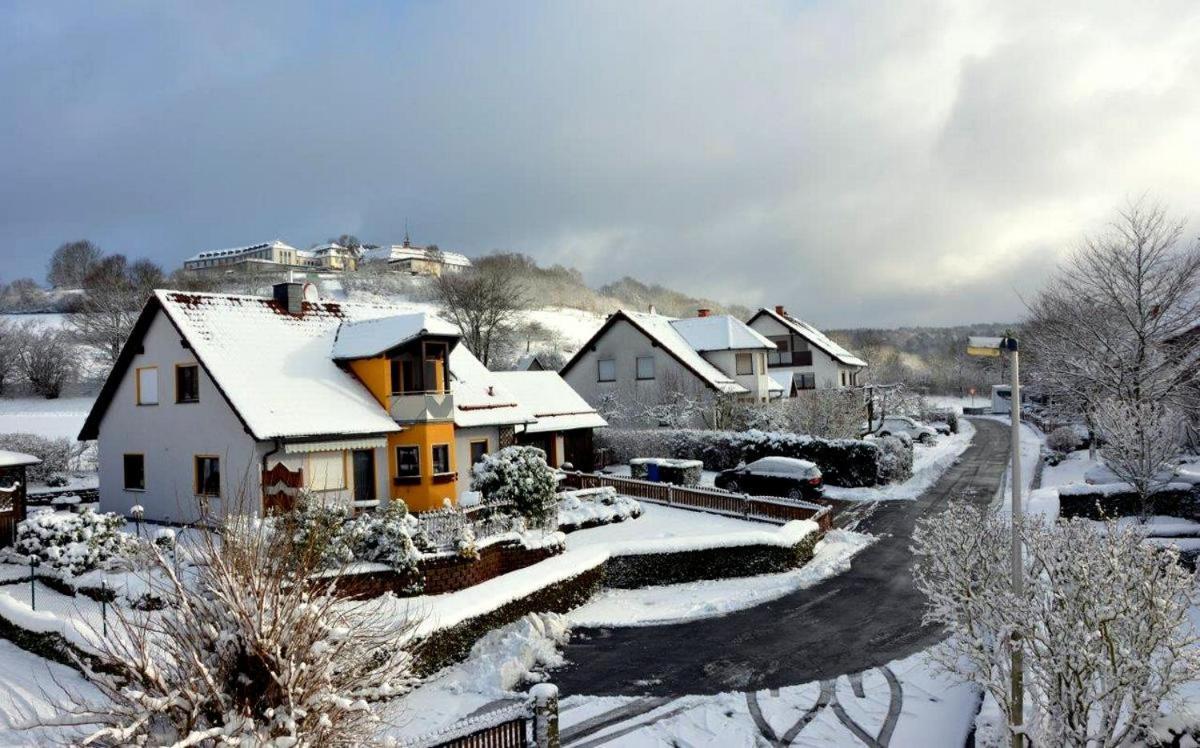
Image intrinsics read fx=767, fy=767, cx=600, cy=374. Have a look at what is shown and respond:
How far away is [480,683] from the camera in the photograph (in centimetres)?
1419

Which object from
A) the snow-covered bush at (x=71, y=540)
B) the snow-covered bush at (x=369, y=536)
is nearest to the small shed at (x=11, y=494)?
the snow-covered bush at (x=71, y=540)

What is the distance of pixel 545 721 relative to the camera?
1069 centimetres

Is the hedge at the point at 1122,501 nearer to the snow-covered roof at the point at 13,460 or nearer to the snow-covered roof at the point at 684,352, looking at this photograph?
the snow-covered roof at the point at 684,352

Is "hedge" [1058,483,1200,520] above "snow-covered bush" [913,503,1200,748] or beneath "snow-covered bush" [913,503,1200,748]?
beneath

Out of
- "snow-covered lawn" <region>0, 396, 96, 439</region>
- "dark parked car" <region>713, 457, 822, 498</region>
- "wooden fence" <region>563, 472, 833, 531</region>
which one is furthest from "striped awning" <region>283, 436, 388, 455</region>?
"snow-covered lawn" <region>0, 396, 96, 439</region>

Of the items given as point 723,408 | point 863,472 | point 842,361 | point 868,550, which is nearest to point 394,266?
point 842,361

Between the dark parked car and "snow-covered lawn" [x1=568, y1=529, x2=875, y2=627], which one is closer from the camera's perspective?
"snow-covered lawn" [x1=568, y1=529, x2=875, y2=627]

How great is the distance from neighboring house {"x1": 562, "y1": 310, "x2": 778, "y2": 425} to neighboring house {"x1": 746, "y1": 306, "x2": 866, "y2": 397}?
8.90 m

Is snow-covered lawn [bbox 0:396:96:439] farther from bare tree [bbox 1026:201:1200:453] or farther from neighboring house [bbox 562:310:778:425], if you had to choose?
bare tree [bbox 1026:201:1200:453]

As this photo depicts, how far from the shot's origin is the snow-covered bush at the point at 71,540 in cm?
1748

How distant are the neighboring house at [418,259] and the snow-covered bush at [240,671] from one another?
118 m

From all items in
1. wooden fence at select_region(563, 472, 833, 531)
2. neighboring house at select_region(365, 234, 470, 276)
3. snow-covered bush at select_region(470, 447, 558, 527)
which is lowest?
wooden fence at select_region(563, 472, 833, 531)

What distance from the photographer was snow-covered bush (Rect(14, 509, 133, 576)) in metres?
17.5

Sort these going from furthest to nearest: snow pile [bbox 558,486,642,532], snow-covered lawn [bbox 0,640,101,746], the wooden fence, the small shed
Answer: the wooden fence, snow pile [bbox 558,486,642,532], the small shed, snow-covered lawn [bbox 0,640,101,746]
